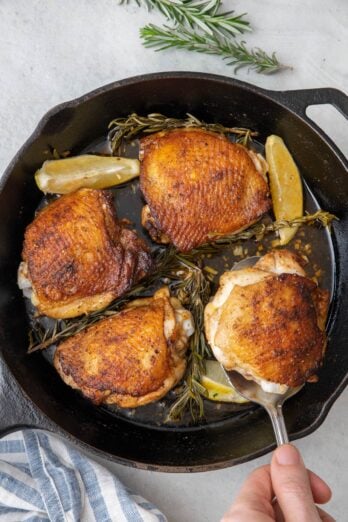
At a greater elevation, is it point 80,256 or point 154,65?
point 154,65

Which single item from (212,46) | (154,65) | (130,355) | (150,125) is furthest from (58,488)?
(212,46)

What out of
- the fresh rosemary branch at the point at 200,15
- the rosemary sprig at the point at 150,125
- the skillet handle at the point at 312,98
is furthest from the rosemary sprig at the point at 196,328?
the fresh rosemary branch at the point at 200,15

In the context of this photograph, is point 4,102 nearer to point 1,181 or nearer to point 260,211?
point 1,181

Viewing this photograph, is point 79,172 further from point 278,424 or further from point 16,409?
point 278,424

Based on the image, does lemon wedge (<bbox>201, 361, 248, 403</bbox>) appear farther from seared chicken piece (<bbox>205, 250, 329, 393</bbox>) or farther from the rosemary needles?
the rosemary needles

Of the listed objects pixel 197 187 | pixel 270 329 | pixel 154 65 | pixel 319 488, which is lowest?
pixel 319 488

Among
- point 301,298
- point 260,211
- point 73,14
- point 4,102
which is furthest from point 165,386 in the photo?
point 73,14

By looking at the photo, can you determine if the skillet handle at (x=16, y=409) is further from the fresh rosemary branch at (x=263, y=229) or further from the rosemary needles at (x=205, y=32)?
the rosemary needles at (x=205, y=32)
